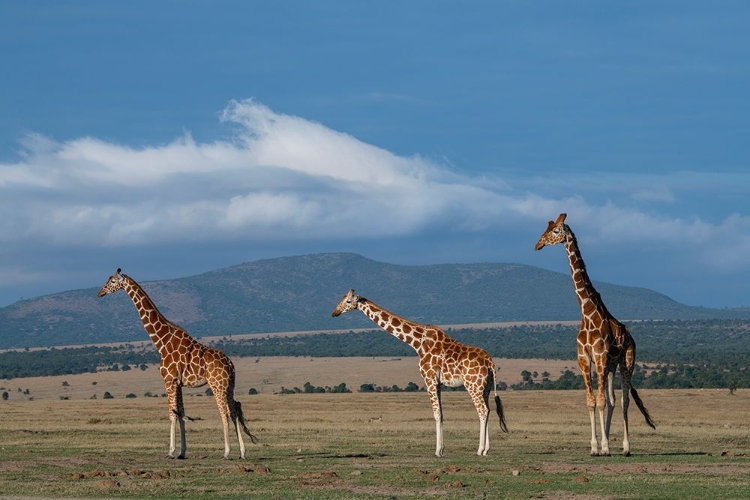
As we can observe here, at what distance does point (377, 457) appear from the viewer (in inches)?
1144

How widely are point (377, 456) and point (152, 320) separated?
627 cm

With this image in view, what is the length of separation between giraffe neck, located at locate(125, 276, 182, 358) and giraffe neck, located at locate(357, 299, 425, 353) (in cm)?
468

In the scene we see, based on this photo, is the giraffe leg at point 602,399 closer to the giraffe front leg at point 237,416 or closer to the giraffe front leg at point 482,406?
the giraffe front leg at point 482,406

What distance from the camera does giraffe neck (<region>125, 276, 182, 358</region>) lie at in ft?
97.1

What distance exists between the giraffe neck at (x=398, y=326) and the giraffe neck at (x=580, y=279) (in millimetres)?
3751

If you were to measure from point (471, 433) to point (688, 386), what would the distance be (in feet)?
125

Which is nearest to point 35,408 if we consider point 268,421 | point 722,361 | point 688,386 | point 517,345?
point 268,421

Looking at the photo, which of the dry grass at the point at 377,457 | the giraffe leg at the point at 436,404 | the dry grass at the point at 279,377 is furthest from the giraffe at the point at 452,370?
the dry grass at the point at 279,377

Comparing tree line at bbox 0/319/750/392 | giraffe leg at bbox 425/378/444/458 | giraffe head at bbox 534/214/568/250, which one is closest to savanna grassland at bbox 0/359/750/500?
giraffe leg at bbox 425/378/444/458

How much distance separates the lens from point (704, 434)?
1502 inches

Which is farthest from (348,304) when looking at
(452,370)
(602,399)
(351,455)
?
(602,399)

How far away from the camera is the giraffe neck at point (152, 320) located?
29.6m

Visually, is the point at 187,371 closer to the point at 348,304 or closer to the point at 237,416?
the point at 237,416

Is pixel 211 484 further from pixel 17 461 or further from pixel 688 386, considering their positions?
pixel 688 386
